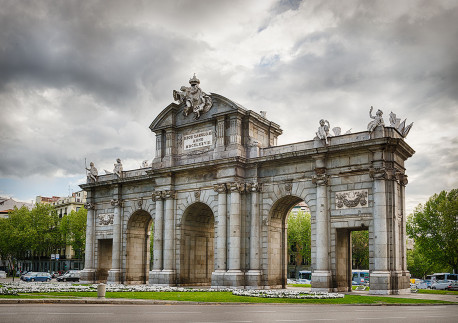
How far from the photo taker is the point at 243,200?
1630 inches

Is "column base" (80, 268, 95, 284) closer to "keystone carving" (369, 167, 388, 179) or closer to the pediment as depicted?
the pediment

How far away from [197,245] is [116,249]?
9.16 meters

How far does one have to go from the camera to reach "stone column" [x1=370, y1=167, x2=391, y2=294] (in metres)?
33.5

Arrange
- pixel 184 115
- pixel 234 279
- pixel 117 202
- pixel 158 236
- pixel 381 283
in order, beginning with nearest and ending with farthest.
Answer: pixel 381 283, pixel 234 279, pixel 158 236, pixel 184 115, pixel 117 202

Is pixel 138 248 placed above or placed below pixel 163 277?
above

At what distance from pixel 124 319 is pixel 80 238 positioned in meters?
80.1

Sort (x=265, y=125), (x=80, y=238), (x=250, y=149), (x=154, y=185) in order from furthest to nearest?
(x=80, y=238), (x=154, y=185), (x=265, y=125), (x=250, y=149)

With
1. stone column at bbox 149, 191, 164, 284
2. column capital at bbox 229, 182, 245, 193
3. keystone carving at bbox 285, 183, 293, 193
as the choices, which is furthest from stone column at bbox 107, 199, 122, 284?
keystone carving at bbox 285, 183, 293, 193

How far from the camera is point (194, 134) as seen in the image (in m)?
45.2

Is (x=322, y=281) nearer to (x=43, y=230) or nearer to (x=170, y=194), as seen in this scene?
(x=170, y=194)

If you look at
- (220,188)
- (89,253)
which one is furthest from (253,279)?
(89,253)

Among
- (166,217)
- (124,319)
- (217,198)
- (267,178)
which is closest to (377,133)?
(267,178)

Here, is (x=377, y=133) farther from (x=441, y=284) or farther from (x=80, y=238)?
(x=80, y=238)

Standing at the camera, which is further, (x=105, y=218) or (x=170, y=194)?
(x=105, y=218)
